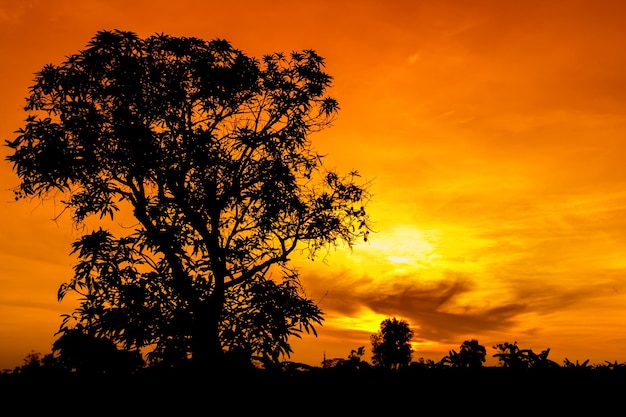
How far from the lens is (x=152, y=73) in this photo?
23906mm

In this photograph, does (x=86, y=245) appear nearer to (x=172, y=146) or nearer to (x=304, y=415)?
(x=172, y=146)

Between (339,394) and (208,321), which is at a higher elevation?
(208,321)

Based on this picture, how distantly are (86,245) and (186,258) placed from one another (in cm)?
432

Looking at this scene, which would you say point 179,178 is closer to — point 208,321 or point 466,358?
point 208,321

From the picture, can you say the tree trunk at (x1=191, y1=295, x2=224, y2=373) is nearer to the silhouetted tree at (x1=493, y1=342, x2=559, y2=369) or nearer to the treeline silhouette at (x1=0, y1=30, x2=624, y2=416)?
the treeline silhouette at (x1=0, y1=30, x2=624, y2=416)

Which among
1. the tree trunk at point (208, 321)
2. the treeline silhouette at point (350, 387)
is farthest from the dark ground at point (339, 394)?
the tree trunk at point (208, 321)

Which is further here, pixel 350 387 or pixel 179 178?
pixel 179 178

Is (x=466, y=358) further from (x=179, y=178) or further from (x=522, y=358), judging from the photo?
(x=179, y=178)

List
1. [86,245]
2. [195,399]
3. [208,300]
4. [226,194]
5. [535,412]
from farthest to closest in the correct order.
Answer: [226,194] → [208,300] → [86,245] → [195,399] → [535,412]

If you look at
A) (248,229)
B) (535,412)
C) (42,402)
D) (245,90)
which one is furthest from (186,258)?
(535,412)

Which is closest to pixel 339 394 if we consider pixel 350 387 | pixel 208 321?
pixel 350 387

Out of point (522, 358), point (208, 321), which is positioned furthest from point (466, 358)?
point (208, 321)

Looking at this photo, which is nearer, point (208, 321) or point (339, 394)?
point (339, 394)

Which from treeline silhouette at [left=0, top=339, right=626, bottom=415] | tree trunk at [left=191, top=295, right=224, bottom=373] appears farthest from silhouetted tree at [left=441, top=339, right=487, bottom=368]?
tree trunk at [left=191, top=295, right=224, bottom=373]
